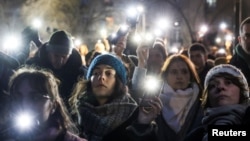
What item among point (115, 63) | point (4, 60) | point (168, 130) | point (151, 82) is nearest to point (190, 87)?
point (168, 130)

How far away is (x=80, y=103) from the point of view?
16.1ft

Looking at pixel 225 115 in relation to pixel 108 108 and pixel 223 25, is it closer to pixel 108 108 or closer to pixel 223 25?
pixel 108 108

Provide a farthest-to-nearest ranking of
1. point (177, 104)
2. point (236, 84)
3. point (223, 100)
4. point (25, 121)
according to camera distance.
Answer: point (177, 104)
point (236, 84)
point (223, 100)
point (25, 121)

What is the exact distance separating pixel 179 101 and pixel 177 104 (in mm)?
41

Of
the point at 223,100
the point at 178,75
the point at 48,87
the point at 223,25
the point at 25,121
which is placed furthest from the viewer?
the point at 223,25

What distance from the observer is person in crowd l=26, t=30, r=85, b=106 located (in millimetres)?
6453

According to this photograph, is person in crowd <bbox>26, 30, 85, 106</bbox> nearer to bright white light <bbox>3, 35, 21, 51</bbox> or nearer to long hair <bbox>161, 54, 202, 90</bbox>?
long hair <bbox>161, 54, 202, 90</bbox>

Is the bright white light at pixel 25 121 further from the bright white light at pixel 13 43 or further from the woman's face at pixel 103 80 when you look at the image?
the bright white light at pixel 13 43

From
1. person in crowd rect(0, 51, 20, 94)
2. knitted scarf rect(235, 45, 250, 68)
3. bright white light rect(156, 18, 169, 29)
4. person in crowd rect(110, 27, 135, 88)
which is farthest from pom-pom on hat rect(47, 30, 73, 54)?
bright white light rect(156, 18, 169, 29)

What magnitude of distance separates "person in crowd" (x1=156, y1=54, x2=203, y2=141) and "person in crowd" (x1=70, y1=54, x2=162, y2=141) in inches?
25.5

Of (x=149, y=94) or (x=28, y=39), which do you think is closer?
(x=149, y=94)

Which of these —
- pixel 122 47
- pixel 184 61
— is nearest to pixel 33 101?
pixel 184 61

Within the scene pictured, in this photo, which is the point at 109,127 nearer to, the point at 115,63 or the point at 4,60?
the point at 115,63

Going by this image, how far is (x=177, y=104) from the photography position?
18.1 ft
